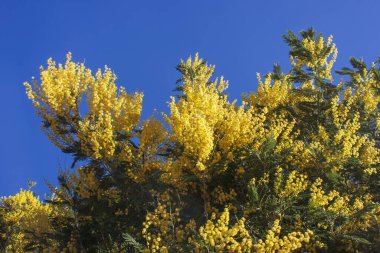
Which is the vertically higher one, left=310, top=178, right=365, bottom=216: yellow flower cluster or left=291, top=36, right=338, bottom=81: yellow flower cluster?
left=291, top=36, right=338, bottom=81: yellow flower cluster

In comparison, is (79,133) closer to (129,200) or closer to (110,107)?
(110,107)

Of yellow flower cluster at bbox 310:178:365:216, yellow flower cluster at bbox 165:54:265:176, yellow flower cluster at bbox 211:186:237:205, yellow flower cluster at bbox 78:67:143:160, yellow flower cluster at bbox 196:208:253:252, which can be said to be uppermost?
yellow flower cluster at bbox 78:67:143:160

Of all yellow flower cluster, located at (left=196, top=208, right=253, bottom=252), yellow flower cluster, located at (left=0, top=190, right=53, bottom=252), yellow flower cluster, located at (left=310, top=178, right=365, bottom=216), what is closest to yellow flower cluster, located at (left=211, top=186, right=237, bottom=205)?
yellow flower cluster, located at (left=310, top=178, right=365, bottom=216)

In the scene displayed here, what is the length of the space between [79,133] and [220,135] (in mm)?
3898

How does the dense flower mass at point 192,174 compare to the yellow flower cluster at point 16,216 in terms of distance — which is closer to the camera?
the dense flower mass at point 192,174

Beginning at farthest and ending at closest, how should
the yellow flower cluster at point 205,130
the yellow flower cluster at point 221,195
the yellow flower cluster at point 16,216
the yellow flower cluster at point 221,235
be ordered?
1. the yellow flower cluster at point 16,216
2. the yellow flower cluster at point 221,195
3. the yellow flower cluster at point 205,130
4. the yellow flower cluster at point 221,235

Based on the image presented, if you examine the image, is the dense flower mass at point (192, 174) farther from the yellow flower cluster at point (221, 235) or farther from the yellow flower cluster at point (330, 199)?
the yellow flower cluster at point (221, 235)

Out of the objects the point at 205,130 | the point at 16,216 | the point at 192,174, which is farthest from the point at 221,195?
the point at 16,216

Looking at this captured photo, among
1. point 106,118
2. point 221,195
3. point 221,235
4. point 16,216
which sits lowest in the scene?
point 221,235

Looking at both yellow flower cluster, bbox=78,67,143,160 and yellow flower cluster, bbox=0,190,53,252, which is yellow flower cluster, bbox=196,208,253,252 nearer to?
yellow flower cluster, bbox=78,67,143,160

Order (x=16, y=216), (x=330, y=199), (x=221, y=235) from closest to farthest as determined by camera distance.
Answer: (x=221, y=235) < (x=330, y=199) < (x=16, y=216)

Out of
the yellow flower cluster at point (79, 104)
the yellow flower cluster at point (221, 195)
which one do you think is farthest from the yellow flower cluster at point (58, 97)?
the yellow flower cluster at point (221, 195)

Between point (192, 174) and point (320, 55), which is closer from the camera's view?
point (192, 174)

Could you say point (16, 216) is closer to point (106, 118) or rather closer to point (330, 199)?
point (106, 118)
